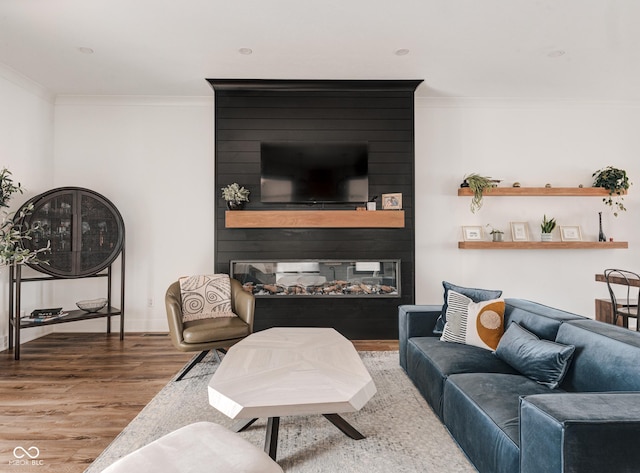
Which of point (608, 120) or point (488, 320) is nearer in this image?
point (488, 320)

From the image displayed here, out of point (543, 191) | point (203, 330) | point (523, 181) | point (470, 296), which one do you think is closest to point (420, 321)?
point (470, 296)

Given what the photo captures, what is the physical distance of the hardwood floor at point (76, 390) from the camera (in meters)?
2.03

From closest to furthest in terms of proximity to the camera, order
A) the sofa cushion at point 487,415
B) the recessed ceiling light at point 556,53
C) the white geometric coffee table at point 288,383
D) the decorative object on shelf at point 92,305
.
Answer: the sofa cushion at point 487,415, the white geometric coffee table at point 288,383, the recessed ceiling light at point 556,53, the decorative object on shelf at point 92,305

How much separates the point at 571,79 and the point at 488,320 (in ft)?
10.1

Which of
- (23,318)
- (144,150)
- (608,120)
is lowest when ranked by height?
(23,318)

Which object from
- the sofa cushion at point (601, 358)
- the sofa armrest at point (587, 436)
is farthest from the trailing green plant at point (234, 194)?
the sofa armrest at point (587, 436)

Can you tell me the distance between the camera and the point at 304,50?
3.41 m

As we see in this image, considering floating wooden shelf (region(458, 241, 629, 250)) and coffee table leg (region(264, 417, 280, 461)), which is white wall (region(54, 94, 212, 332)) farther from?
floating wooden shelf (region(458, 241, 629, 250))

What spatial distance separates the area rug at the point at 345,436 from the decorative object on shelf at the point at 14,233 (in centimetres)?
200

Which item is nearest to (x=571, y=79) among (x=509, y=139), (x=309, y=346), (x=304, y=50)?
(x=509, y=139)

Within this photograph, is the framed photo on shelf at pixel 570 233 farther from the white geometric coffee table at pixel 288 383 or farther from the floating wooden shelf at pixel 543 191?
the white geometric coffee table at pixel 288 383

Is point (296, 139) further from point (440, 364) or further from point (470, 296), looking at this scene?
point (440, 364)

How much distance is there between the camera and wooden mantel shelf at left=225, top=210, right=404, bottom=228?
4039 millimetres

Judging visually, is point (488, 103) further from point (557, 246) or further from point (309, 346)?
point (309, 346)
